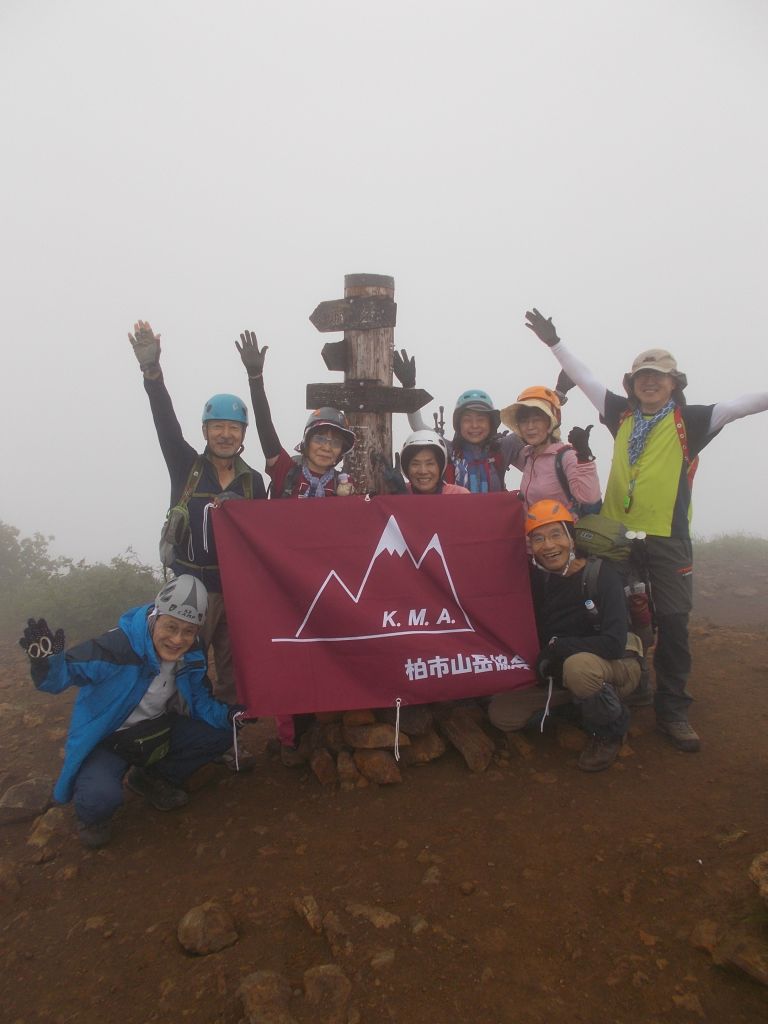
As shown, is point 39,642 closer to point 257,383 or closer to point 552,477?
point 257,383

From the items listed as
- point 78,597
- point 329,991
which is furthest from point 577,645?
point 78,597

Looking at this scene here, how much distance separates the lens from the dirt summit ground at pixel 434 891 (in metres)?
2.76

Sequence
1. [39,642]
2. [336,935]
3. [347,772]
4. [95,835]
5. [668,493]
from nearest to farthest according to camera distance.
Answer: [336,935], [39,642], [95,835], [347,772], [668,493]

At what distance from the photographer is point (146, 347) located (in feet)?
16.4

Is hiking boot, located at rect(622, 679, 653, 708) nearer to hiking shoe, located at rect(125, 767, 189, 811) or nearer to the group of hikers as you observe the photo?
the group of hikers

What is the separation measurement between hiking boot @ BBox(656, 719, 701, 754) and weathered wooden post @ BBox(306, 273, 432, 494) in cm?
316

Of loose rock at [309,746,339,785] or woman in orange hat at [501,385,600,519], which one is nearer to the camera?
loose rock at [309,746,339,785]

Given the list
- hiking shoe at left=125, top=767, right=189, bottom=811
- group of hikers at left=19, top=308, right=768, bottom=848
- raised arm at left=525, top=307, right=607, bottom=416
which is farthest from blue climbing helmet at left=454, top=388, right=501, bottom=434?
hiking shoe at left=125, top=767, right=189, bottom=811

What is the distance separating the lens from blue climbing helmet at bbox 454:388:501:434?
575 centimetres

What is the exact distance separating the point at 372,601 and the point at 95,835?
2.45 metres

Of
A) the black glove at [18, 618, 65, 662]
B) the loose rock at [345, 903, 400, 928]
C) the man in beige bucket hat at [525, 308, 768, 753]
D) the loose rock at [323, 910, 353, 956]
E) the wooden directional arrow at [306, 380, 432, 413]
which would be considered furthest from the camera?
the wooden directional arrow at [306, 380, 432, 413]

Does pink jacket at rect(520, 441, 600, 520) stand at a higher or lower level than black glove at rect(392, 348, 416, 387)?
lower

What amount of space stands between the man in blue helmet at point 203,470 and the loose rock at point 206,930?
180cm

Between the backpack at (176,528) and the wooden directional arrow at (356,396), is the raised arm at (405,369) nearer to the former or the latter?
the wooden directional arrow at (356,396)
